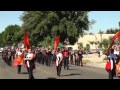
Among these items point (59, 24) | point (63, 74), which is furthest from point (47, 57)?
point (59, 24)

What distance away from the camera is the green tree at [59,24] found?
59.8m

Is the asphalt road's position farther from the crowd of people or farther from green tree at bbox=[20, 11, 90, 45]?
green tree at bbox=[20, 11, 90, 45]

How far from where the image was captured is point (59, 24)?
6050cm

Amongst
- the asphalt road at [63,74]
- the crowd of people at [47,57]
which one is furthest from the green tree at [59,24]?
the asphalt road at [63,74]

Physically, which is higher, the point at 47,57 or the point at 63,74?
the point at 47,57

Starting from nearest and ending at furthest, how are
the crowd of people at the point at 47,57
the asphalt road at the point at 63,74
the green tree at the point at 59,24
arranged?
1. the crowd of people at the point at 47,57
2. the asphalt road at the point at 63,74
3. the green tree at the point at 59,24

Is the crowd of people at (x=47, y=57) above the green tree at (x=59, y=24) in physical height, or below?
below

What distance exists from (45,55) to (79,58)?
5087 mm

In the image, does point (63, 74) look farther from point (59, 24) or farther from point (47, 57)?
point (59, 24)

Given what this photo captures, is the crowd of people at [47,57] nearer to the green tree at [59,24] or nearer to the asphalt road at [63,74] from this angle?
the asphalt road at [63,74]

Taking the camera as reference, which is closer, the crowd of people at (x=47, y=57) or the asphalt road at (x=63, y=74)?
the crowd of people at (x=47, y=57)

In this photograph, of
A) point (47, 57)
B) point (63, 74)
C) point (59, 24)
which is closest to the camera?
point (63, 74)

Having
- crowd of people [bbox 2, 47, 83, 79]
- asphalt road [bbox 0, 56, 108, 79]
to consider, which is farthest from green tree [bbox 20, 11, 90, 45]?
asphalt road [bbox 0, 56, 108, 79]

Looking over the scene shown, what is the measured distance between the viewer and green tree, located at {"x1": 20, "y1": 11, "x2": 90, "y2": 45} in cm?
5981
